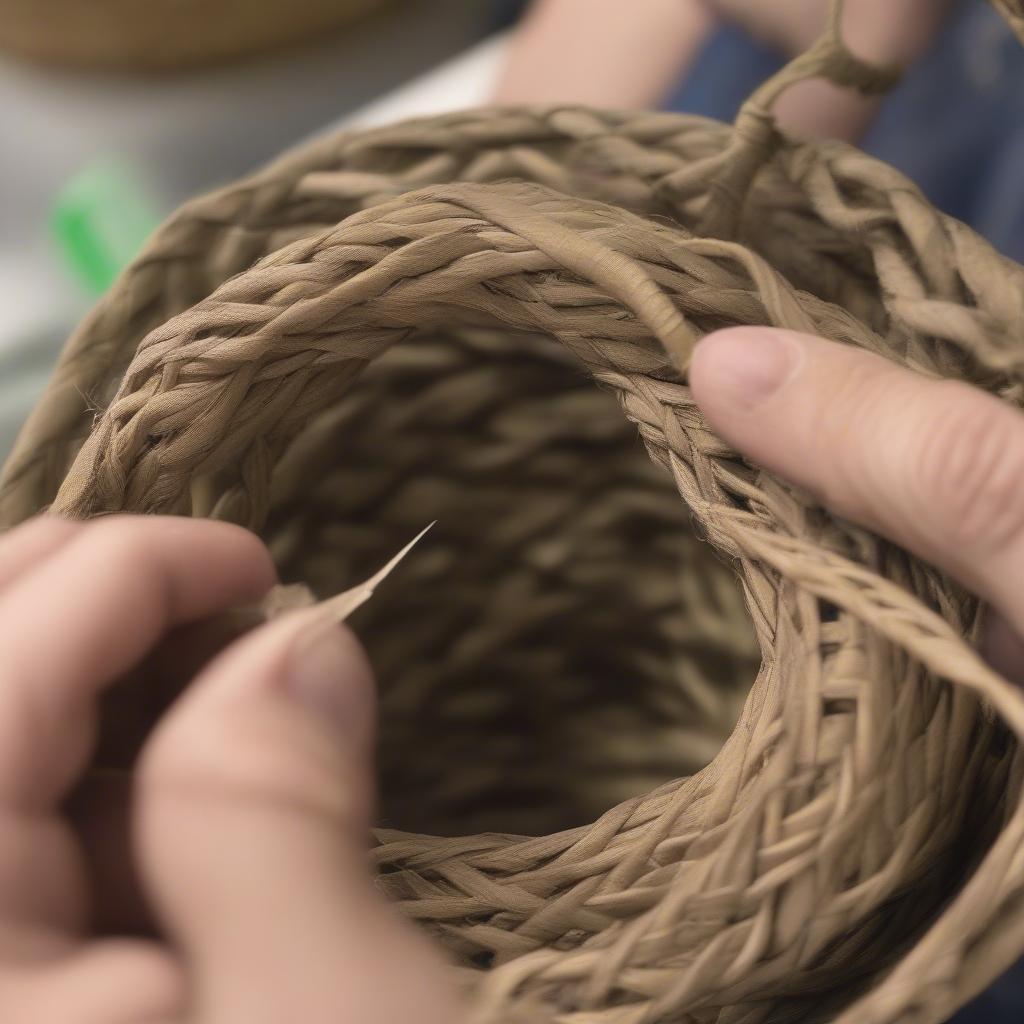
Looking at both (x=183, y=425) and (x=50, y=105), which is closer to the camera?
(x=183, y=425)

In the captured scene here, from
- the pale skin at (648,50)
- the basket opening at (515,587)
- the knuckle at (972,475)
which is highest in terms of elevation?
the pale skin at (648,50)

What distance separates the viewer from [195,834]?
7.7 inches

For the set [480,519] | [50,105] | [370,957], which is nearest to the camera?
[370,957]

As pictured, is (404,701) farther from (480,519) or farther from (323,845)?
(323,845)

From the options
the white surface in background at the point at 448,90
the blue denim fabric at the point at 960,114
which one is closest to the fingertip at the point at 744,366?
the blue denim fabric at the point at 960,114

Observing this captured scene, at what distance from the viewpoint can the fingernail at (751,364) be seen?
27 centimetres

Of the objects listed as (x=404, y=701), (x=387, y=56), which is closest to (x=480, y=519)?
(x=404, y=701)

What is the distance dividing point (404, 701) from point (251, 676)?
0.29m

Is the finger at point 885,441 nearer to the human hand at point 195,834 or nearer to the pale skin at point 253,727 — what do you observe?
the pale skin at point 253,727

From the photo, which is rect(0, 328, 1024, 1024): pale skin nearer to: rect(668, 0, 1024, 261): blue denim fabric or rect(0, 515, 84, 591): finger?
rect(0, 515, 84, 591): finger

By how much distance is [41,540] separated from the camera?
0.26 meters

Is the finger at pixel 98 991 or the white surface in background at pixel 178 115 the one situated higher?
the white surface in background at pixel 178 115

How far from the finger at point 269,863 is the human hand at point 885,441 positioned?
4.8 inches

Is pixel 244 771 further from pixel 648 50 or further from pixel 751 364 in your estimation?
pixel 648 50
